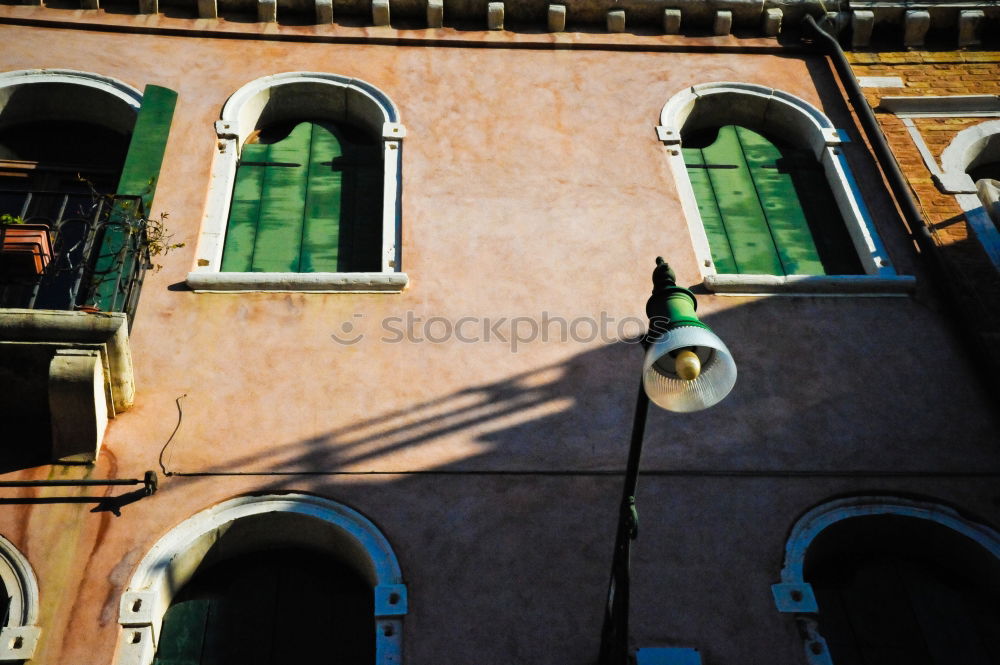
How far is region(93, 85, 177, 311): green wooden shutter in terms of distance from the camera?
627 centimetres

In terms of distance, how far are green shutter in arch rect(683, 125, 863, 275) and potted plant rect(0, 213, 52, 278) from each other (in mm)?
4208

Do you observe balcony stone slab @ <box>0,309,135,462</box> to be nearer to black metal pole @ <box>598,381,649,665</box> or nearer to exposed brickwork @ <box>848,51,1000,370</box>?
black metal pole @ <box>598,381,649,665</box>

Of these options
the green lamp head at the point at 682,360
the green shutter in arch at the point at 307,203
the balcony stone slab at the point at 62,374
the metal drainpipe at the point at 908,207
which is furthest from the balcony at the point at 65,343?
the metal drainpipe at the point at 908,207

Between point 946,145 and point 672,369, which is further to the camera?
point 946,145

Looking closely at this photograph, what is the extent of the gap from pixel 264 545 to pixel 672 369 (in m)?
2.67

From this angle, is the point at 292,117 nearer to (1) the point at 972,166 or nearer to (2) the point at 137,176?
(2) the point at 137,176

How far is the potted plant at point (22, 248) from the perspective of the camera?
5891 millimetres

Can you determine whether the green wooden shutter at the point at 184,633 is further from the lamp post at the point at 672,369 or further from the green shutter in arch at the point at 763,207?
the green shutter in arch at the point at 763,207

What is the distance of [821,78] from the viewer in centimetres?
880

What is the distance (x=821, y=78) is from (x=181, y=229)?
518 cm

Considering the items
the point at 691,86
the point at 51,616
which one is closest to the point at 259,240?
the point at 51,616

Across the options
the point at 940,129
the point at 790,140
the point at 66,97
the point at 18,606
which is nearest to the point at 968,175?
the point at 940,129

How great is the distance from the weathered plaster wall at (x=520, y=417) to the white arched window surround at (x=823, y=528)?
8 centimetres

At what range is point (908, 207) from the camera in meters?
7.57
